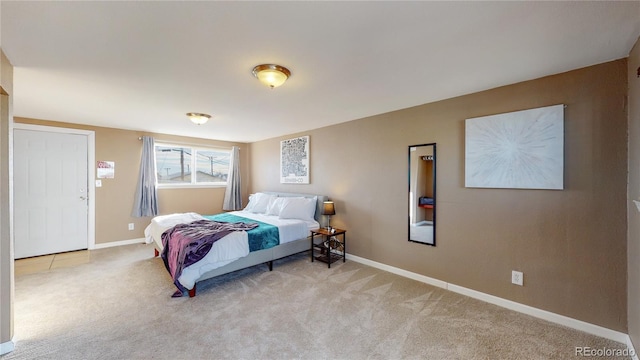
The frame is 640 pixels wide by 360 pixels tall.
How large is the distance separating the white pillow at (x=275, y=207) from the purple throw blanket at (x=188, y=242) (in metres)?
1.05

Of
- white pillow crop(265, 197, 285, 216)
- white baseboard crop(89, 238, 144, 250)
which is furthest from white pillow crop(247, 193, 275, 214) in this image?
white baseboard crop(89, 238, 144, 250)

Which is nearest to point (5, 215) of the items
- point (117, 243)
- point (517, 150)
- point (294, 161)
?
point (117, 243)

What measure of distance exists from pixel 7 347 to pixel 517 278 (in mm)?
4338

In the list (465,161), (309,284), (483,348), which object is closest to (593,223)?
(465,161)

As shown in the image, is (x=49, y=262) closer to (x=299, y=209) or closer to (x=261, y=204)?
(x=261, y=204)

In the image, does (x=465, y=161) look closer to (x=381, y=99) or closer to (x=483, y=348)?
(x=381, y=99)

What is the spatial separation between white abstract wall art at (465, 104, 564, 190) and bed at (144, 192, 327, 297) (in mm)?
2350

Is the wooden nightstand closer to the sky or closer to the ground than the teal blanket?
closer to the ground

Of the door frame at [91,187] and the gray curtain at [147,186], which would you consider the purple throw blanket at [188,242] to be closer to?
the gray curtain at [147,186]

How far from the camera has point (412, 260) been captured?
3.19 meters

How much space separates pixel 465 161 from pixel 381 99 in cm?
119

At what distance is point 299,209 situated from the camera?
4.09 meters

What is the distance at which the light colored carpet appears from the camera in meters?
1.84

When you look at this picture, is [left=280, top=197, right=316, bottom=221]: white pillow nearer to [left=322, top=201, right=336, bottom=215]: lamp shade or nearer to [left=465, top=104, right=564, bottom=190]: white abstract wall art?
[left=322, top=201, right=336, bottom=215]: lamp shade
